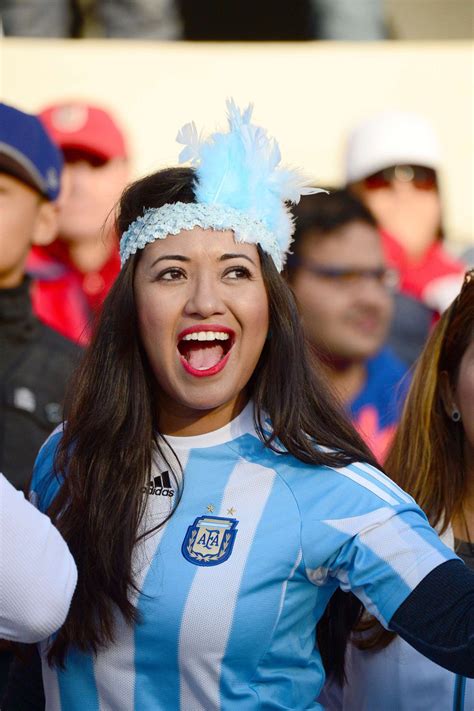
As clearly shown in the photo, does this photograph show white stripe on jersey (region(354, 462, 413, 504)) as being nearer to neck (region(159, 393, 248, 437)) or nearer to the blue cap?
neck (region(159, 393, 248, 437))

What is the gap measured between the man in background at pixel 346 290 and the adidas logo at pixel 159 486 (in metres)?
1.96

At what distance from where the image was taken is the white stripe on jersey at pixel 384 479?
2223 millimetres

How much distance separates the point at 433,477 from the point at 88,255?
251cm

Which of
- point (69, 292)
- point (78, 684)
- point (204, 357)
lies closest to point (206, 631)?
point (78, 684)

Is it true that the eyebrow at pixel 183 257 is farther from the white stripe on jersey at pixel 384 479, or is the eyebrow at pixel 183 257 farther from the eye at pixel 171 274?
the white stripe on jersey at pixel 384 479

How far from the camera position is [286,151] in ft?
20.1

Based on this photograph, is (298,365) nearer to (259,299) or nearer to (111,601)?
(259,299)

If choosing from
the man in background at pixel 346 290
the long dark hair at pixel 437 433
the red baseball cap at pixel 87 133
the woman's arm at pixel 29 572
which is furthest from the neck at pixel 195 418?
the red baseball cap at pixel 87 133

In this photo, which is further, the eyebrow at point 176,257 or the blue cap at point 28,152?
the blue cap at point 28,152

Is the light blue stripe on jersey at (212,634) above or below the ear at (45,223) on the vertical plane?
below

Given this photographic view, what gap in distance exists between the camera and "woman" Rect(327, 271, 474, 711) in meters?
2.47

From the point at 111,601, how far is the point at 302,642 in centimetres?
37

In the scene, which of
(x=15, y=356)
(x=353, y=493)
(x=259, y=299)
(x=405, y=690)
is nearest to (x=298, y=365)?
(x=259, y=299)

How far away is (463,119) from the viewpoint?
6230 millimetres
